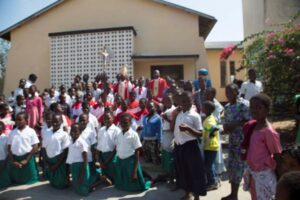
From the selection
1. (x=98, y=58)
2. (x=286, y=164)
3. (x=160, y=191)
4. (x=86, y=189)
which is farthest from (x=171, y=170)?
(x=98, y=58)

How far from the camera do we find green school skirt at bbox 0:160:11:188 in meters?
6.44

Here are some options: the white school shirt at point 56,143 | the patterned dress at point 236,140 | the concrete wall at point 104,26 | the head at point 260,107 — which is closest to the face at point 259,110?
the head at point 260,107

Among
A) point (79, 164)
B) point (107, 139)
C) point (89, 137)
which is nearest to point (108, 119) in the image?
point (107, 139)

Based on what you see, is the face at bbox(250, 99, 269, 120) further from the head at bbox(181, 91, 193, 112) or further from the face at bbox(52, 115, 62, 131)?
the face at bbox(52, 115, 62, 131)

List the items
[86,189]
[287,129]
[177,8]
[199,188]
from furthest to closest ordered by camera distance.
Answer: [177,8] < [287,129] < [86,189] < [199,188]

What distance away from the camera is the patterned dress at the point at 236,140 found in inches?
184

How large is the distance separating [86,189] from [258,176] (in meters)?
3.16

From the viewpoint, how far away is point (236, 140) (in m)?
4.79

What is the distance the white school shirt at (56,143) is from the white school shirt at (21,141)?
1.16 feet

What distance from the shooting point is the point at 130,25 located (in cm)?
1546

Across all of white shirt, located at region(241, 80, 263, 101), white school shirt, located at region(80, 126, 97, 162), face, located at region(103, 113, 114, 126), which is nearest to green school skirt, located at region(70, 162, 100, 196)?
white school shirt, located at region(80, 126, 97, 162)

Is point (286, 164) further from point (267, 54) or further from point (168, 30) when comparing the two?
point (168, 30)

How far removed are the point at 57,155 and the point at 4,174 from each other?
46.0 inches

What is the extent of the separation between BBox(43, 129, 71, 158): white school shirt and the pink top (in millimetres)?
3589
